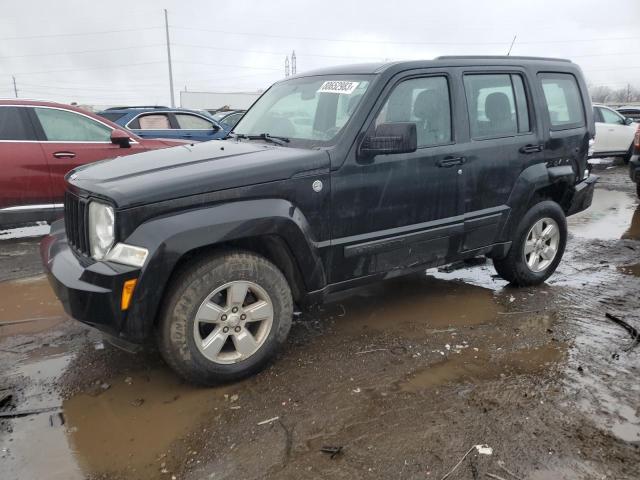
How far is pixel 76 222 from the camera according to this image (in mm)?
3027

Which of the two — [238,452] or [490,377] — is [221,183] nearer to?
[238,452]

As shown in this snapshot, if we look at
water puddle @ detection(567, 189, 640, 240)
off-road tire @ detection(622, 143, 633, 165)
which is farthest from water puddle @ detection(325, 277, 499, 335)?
off-road tire @ detection(622, 143, 633, 165)

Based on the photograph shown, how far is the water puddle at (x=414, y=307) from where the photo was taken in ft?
12.9

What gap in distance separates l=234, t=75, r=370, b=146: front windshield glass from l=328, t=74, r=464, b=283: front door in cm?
24

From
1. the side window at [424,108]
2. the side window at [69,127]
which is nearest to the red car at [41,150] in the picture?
the side window at [69,127]

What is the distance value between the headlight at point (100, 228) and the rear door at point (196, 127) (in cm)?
742

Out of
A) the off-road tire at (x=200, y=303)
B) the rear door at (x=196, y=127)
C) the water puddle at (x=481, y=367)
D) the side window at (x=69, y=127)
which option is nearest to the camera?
the off-road tire at (x=200, y=303)

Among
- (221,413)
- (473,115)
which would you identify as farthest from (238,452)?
(473,115)

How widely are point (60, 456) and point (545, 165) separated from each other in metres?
4.16

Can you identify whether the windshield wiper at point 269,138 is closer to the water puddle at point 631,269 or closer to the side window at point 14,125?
the side window at point 14,125

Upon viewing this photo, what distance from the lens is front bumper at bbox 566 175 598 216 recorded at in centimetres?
479

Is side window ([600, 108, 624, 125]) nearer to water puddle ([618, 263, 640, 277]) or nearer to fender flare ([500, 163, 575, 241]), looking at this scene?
water puddle ([618, 263, 640, 277])

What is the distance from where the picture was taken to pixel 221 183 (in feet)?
9.28

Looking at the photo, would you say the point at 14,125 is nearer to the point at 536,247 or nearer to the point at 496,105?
the point at 496,105
